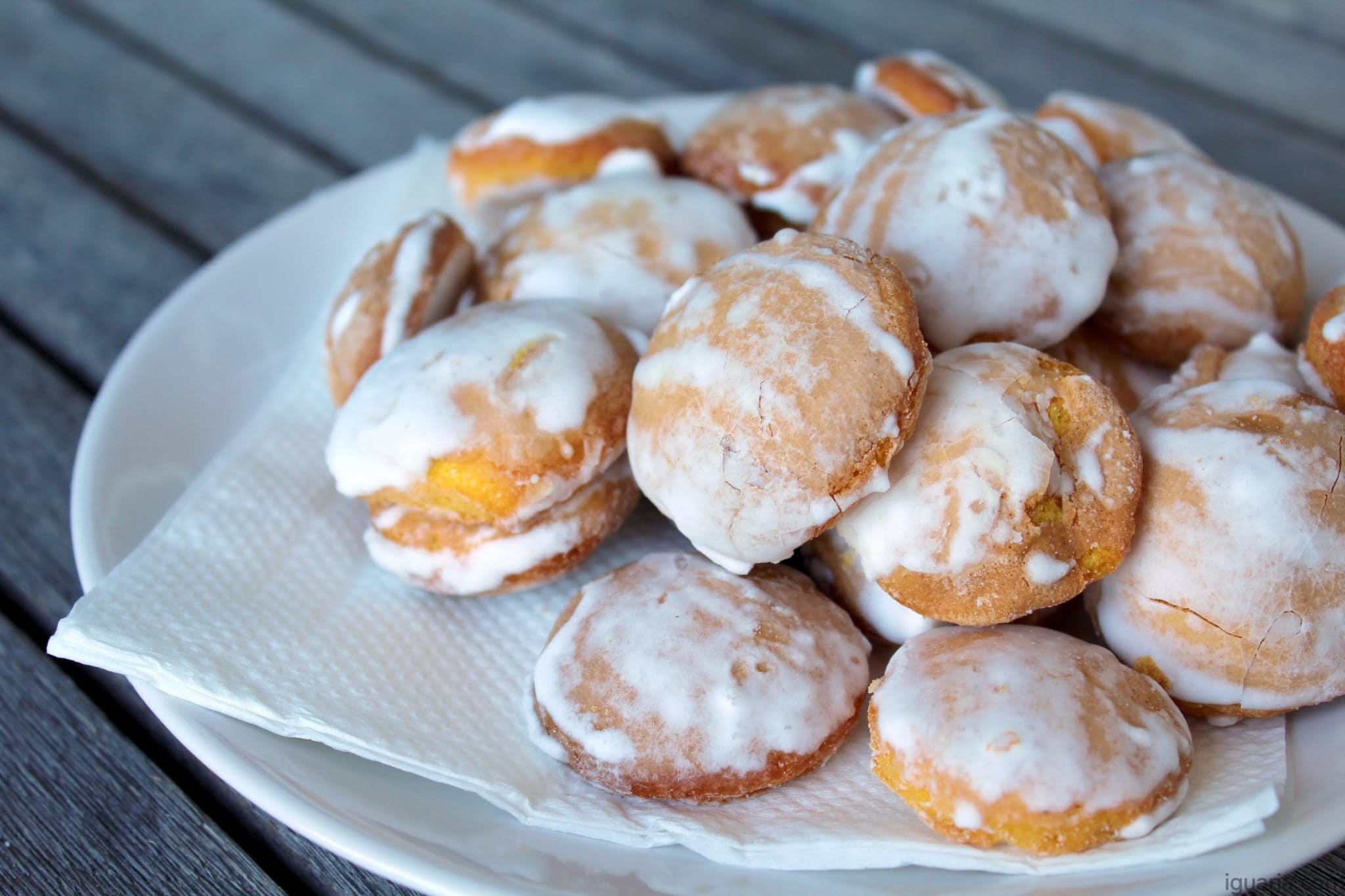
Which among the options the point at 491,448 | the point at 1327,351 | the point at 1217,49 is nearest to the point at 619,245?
the point at 491,448

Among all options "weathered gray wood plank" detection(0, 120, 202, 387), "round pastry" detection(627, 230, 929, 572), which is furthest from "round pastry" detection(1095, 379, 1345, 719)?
"weathered gray wood plank" detection(0, 120, 202, 387)

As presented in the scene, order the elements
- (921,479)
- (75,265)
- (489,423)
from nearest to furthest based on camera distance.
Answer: (921,479)
(489,423)
(75,265)

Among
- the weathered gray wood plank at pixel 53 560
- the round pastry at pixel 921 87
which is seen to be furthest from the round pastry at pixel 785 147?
the weathered gray wood plank at pixel 53 560

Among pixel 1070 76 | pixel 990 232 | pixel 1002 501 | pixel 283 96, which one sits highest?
pixel 990 232

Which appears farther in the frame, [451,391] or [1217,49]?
[1217,49]

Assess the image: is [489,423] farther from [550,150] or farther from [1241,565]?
[1241,565]

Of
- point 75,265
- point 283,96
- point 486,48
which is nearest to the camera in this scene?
point 75,265

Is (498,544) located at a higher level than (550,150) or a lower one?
lower
